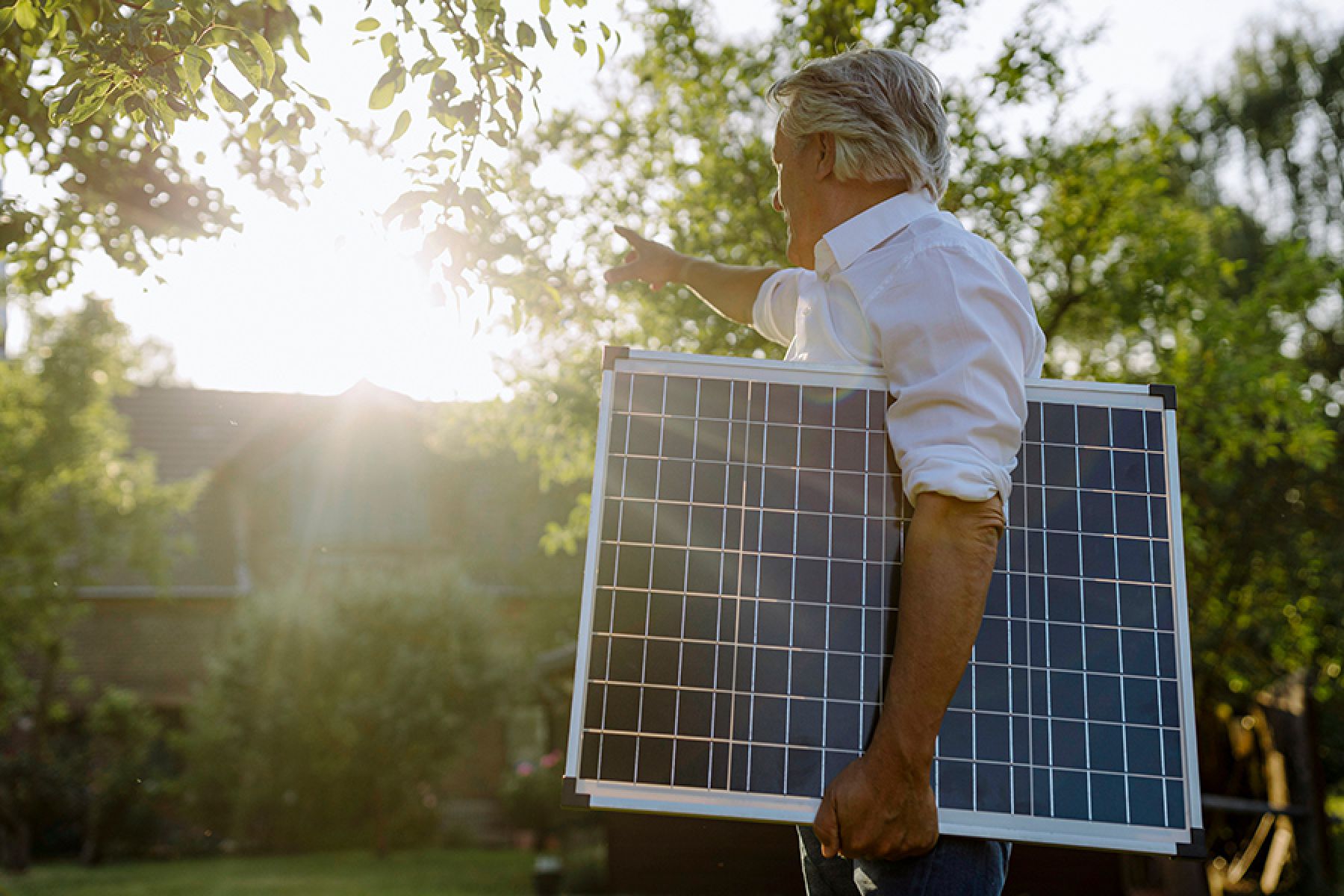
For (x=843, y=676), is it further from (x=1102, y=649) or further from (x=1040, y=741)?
(x=1102, y=649)

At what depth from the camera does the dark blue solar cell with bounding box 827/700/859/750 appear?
1.86 m

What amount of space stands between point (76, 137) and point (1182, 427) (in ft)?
30.7

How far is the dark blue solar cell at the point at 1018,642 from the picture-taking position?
195 centimetres

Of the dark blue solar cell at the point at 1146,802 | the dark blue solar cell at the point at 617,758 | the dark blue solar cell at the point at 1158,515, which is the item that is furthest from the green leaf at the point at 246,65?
the dark blue solar cell at the point at 1146,802

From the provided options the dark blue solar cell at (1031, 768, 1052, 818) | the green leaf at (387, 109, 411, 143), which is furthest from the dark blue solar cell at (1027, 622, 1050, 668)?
the green leaf at (387, 109, 411, 143)

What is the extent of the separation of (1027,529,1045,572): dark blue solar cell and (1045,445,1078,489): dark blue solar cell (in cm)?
11

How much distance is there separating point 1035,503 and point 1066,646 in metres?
0.27

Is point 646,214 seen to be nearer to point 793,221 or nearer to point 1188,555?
point 793,221

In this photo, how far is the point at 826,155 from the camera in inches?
85.0

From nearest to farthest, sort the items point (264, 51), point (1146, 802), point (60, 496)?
point (1146, 802)
point (264, 51)
point (60, 496)

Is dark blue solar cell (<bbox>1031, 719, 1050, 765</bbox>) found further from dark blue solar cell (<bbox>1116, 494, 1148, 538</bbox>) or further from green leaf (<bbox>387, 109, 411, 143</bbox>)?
green leaf (<bbox>387, 109, 411, 143</bbox>)

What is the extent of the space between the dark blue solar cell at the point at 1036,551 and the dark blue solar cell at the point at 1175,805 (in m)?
0.43

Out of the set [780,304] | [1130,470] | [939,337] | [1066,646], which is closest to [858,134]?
[939,337]

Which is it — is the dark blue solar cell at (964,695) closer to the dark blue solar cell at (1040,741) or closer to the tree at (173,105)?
the dark blue solar cell at (1040,741)
